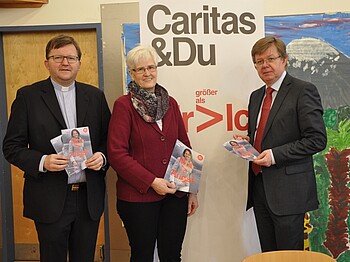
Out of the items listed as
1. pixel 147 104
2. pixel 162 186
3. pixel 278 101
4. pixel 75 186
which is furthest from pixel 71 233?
pixel 278 101

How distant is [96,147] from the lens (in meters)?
2.60

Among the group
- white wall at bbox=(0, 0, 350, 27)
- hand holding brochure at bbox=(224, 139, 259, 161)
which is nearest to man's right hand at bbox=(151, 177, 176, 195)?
hand holding brochure at bbox=(224, 139, 259, 161)

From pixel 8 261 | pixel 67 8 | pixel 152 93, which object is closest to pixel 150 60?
pixel 152 93

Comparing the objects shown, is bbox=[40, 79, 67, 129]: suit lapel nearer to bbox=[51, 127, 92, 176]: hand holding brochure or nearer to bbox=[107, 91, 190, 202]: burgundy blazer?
bbox=[51, 127, 92, 176]: hand holding brochure

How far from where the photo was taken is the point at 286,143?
2529 mm

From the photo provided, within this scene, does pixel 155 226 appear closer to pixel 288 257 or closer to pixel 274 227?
pixel 274 227

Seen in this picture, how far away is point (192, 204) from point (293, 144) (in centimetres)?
74

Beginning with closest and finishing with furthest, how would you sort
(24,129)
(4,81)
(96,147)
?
(24,129) → (96,147) → (4,81)

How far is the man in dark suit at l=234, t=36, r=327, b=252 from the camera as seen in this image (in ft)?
8.09

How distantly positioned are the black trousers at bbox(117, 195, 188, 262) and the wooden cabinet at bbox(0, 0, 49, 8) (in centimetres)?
184

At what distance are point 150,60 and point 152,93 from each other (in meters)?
0.18

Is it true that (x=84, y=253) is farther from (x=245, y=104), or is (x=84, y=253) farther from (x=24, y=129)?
(x=245, y=104)

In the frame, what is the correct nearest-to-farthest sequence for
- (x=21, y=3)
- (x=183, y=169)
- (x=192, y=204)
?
(x=183, y=169) → (x=192, y=204) → (x=21, y=3)

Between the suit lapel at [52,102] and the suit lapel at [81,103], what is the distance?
0.30 ft
